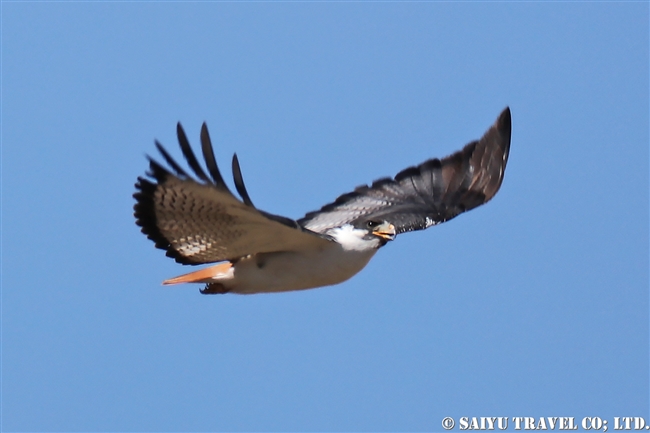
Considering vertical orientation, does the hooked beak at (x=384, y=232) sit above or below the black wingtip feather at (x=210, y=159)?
above

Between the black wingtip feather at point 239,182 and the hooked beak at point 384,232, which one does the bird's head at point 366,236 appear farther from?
the black wingtip feather at point 239,182

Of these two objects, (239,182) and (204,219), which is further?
(204,219)

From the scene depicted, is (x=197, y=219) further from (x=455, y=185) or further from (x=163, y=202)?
(x=455, y=185)

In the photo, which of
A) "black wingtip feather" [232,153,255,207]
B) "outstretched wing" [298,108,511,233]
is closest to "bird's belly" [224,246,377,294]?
"black wingtip feather" [232,153,255,207]

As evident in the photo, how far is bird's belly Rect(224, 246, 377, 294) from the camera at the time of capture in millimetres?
9352

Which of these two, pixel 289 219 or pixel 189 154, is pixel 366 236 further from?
pixel 189 154

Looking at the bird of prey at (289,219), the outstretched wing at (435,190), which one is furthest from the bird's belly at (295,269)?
the outstretched wing at (435,190)

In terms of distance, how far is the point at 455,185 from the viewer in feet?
39.5

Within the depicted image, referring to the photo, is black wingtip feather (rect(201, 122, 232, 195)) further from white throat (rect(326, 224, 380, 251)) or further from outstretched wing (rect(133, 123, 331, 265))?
white throat (rect(326, 224, 380, 251))

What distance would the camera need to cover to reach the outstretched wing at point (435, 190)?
1155 cm

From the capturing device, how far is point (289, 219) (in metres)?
8.49

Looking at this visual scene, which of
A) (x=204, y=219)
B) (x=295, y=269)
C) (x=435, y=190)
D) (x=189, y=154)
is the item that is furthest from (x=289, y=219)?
(x=435, y=190)

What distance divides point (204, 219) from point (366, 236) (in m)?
1.62

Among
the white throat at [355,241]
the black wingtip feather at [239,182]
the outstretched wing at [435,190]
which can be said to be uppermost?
the outstretched wing at [435,190]
